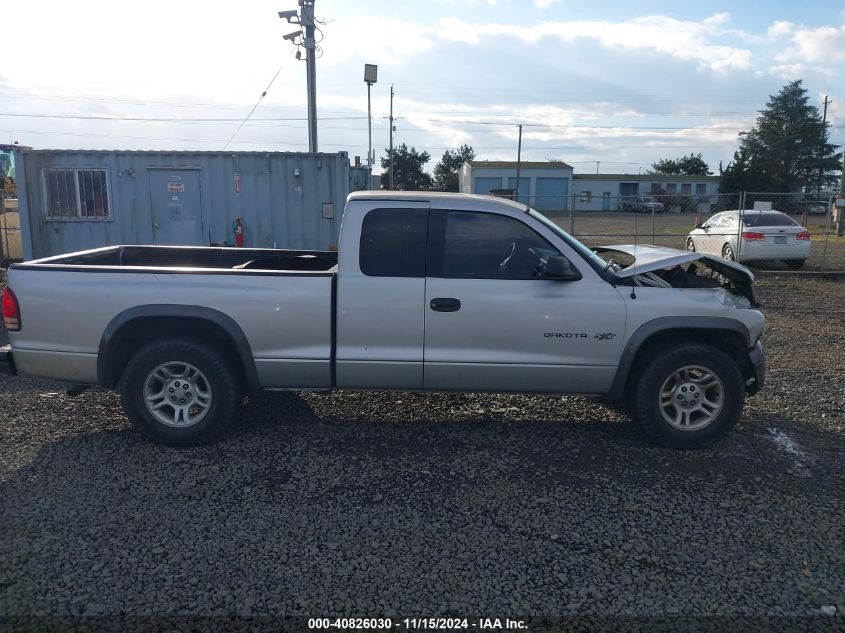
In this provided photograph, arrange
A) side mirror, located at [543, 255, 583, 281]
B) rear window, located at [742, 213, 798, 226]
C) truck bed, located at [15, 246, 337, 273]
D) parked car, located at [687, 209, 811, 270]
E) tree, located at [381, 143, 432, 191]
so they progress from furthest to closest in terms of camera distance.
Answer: tree, located at [381, 143, 432, 191] < rear window, located at [742, 213, 798, 226] < parked car, located at [687, 209, 811, 270] < truck bed, located at [15, 246, 337, 273] < side mirror, located at [543, 255, 583, 281]

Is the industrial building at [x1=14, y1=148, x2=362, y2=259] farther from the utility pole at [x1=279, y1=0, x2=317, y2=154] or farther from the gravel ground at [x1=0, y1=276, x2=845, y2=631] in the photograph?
the gravel ground at [x1=0, y1=276, x2=845, y2=631]

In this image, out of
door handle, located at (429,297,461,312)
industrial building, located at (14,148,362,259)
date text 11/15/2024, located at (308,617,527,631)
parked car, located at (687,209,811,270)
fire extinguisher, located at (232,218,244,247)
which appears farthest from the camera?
parked car, located at (687,209,811,270)

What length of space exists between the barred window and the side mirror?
11.9m

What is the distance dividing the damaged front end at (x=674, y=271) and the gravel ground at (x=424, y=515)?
3.91ft

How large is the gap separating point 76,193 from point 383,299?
1161cm

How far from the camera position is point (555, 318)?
5.25 m

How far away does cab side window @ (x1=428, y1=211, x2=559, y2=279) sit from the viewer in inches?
210

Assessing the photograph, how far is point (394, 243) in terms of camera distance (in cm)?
536

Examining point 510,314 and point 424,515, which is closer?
point 424,515

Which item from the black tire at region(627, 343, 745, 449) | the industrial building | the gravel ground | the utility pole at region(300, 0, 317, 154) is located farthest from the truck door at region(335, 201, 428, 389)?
the utility pole at region(300, 0, 317, 154)

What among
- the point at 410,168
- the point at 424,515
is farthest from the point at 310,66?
the point at 410,168

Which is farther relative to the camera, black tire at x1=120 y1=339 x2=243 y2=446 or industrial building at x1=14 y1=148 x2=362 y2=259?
industrial building at x1=14 y1=148 x2=362 y2=259

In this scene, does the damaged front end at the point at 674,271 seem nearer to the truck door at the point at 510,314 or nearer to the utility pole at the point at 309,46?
the truck door at the point at 510,314

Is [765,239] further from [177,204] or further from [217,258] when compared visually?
[217,258]
